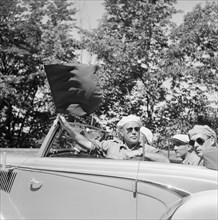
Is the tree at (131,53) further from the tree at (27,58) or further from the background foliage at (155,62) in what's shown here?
the tree at (27,58)

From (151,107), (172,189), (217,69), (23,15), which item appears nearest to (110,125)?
(151,107)

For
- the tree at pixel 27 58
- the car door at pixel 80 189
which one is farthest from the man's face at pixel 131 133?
the tree at pixel 27 58

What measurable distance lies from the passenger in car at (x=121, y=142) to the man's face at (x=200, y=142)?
516mm

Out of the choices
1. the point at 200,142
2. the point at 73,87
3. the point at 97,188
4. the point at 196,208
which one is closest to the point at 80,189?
the point at 97,188

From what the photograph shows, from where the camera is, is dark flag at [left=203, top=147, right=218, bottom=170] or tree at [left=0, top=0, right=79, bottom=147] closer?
dark flag at [left=203, top=147, right=218, bottom=170]

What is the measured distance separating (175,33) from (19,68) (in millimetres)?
9839

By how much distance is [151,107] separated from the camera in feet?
54.8

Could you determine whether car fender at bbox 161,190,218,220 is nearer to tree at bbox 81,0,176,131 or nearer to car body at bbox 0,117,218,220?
car body at bbox 0,117,218,220

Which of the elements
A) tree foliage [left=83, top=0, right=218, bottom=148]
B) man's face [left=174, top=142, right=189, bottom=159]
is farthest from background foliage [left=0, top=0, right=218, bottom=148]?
man's face [left=174, top=142, right=189, bottom=159]

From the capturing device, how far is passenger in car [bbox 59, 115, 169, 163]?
3.55 metres

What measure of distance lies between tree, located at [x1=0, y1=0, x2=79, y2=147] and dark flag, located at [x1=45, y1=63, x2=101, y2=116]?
16037 millimetres

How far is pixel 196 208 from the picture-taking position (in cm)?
→ 221

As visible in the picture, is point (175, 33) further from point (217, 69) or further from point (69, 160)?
point (69, 160)

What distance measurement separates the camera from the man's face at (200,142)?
3869mm
